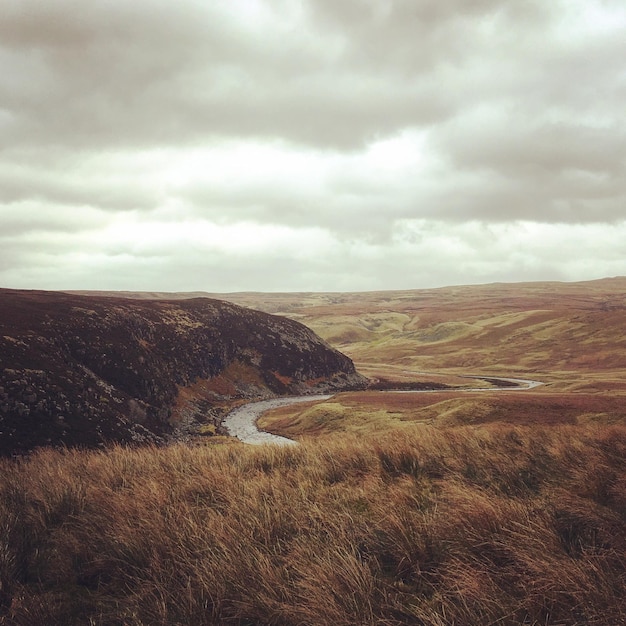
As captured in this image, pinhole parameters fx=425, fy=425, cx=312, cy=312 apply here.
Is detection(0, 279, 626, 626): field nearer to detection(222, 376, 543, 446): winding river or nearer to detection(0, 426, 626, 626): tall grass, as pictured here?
detection(0, 426, 626, 626): tall grass

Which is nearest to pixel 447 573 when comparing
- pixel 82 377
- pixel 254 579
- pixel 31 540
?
pixel 254 579

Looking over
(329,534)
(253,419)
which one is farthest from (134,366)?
(329,534)

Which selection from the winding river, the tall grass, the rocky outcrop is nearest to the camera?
the tall grass

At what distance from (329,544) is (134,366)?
5288cm

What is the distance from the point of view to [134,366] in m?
52.8

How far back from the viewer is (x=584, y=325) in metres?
138

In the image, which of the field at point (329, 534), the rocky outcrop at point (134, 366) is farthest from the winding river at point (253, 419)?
the field at point (329, 534)

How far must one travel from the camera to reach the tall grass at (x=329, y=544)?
4066 mm

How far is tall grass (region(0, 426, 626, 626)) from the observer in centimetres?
407

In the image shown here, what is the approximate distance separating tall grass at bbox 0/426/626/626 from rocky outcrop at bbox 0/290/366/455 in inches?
949

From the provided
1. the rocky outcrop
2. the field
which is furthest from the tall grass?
the rocky outcrop

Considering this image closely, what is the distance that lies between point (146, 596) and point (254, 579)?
4.09 ft

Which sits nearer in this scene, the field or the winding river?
the field

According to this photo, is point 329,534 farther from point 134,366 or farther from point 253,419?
point 253,419
